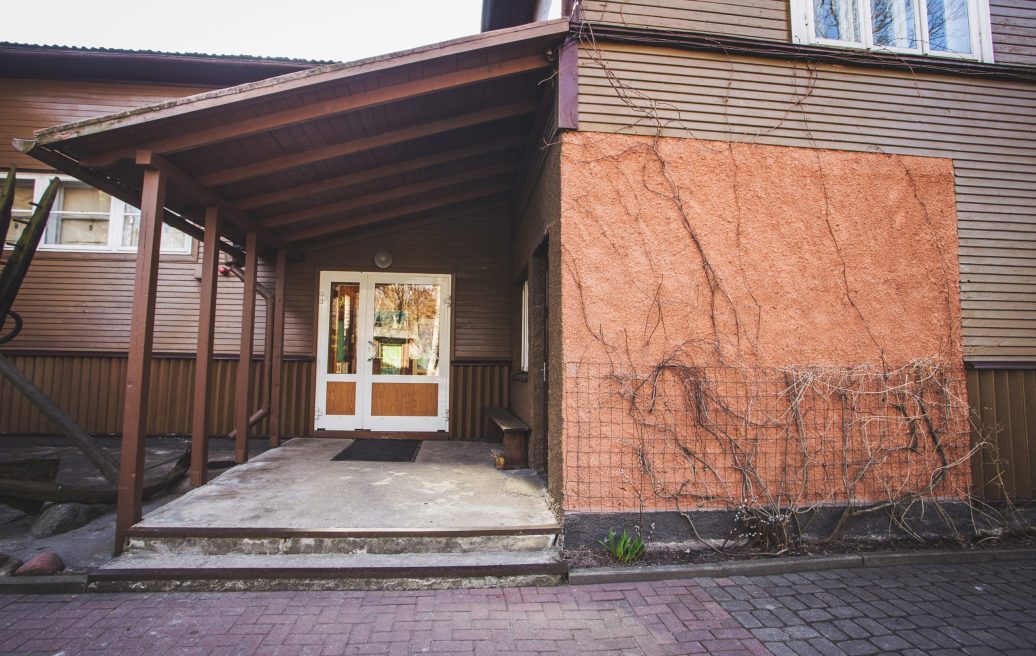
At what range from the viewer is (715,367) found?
3809mm

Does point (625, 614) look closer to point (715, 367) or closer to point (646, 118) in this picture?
point (715, 367)

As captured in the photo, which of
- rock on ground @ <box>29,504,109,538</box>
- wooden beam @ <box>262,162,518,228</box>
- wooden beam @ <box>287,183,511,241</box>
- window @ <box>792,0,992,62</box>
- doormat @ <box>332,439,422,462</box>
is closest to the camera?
rock on ground @ <box>29,504,109,538</box>

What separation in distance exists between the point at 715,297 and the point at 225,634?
12.9 ft

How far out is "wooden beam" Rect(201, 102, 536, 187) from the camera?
14.5 ft

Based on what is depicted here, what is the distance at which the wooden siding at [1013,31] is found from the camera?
4.56 meters

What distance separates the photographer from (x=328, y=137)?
4484 millimetres

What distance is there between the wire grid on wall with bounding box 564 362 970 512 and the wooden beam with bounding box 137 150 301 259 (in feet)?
11.8

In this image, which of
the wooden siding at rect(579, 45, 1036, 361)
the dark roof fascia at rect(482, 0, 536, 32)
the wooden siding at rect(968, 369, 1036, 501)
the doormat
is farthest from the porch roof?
the wooden siding at rect(968, 369, 1036, 501)

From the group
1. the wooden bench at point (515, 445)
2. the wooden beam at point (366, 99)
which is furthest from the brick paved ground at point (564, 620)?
the wooden beam at point (366, 99)

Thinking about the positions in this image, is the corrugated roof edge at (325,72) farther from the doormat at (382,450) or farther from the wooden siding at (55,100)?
the wooden siding at (55,100)

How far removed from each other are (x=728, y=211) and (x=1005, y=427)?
3247 mm

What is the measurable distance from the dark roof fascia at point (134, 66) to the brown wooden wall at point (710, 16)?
4680 millimetres

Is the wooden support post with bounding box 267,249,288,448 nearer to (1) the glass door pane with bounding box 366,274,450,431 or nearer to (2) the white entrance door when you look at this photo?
(2) the white entrance door

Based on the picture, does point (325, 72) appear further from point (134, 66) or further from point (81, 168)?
point (134, 66)
